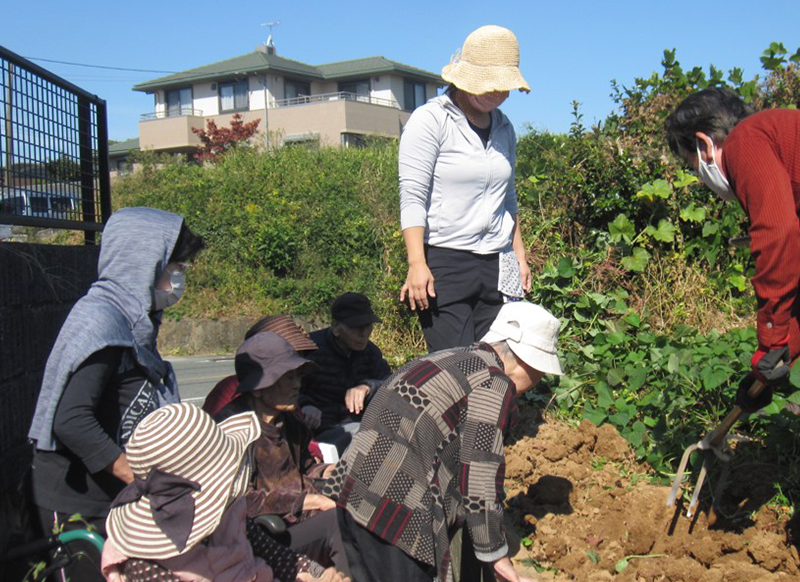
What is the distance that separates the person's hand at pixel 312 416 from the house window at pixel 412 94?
43.1 meters

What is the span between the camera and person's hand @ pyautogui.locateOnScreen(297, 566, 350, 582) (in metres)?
3.14

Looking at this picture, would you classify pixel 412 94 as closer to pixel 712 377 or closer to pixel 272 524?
pixel 712 377

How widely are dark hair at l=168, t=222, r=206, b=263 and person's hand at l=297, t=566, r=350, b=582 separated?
4.22 ft

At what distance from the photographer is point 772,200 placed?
2.86 m

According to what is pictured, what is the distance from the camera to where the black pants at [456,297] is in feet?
13.3

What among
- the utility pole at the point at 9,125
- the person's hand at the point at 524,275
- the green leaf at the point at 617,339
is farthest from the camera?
the green leaf at the point at 617,339

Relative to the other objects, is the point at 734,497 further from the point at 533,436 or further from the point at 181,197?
the point at 181,197

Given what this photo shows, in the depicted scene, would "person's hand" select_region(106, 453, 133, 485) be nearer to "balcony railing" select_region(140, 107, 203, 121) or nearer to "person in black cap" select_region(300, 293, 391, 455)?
"person in black cap" select_region(300, 293, 391, 455)

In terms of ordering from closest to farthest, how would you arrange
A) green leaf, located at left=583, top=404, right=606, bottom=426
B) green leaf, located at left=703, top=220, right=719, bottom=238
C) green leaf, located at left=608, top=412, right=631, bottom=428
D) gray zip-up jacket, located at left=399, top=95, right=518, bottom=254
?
gray zip-up jacket, located at left=399, top=95, right=518, bottom=254
green leaf, located at left=608, top=412, right=631, bottom=428
green leaf, located at left=583, top=404, right=606, bottom=426
green leaf, located at left=703, top=220, right=719, bottom=238

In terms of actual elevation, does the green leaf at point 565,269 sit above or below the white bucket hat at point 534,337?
above

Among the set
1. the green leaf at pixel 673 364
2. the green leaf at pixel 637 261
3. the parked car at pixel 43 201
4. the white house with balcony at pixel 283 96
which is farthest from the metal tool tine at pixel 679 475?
the white house with balcony at pixel 283 96

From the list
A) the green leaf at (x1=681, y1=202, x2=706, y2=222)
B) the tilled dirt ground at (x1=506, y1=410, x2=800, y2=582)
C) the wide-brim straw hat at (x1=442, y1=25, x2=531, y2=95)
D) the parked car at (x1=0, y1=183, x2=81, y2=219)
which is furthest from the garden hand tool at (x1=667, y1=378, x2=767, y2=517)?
the parked car at (x1=0, y1=183, x2=81, y2=219)

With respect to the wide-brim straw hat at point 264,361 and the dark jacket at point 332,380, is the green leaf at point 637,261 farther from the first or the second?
the wide-brim straw hat at point 264,361

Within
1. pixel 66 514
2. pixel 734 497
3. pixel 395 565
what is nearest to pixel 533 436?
pixel 734 497
